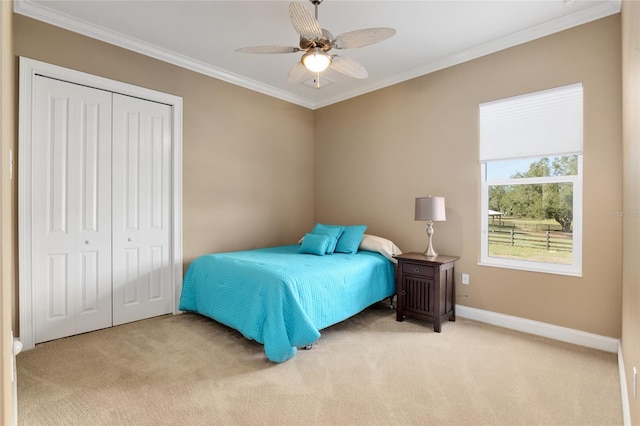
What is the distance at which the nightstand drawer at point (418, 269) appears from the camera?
330 cm

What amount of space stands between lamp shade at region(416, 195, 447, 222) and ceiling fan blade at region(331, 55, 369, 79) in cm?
144

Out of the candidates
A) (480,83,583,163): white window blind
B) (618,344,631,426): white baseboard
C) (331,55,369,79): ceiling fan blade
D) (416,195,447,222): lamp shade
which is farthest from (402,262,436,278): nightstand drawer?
(331,55,369,79): ceiling fan blade

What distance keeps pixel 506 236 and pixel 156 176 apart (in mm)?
3756

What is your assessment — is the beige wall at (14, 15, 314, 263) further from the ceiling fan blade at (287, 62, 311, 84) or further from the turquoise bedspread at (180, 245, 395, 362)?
the ceiling fan blade at (287, 62, 311, 84)

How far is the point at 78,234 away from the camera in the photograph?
3.09 metres

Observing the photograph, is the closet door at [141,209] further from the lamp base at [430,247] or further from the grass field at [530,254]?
the grass field at [530,254]

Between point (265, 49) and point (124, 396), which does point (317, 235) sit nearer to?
point (265, 49)

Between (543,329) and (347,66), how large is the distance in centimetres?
296

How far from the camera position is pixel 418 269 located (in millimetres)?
3408

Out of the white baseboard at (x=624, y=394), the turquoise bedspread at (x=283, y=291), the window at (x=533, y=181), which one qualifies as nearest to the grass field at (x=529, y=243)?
the window at (x=533, y=181)

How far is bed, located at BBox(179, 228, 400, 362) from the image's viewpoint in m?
2.61

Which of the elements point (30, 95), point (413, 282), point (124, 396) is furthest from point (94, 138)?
point (413, 282)

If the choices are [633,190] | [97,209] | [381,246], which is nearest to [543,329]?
[381,246]

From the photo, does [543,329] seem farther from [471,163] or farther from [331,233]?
[331,233]
